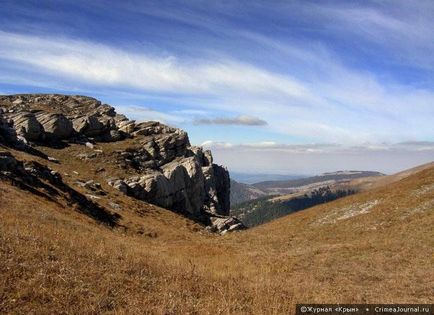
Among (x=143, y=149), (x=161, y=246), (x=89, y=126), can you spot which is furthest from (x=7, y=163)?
(x=89, y=126)

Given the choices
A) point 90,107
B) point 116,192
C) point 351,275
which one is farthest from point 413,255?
point 90,107

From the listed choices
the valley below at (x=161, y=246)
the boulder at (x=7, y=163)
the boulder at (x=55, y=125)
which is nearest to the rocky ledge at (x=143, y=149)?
the boulder at (x=55, y=125)

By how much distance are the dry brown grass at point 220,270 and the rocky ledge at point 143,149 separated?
37.9 m

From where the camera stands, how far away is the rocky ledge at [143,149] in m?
70.7

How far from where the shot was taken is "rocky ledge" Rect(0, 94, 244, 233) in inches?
2783

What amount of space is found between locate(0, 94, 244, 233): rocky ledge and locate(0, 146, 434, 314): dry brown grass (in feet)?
124

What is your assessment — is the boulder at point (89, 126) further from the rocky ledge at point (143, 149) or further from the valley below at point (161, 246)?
the valley below at point (161, 246)

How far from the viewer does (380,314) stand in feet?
42.5

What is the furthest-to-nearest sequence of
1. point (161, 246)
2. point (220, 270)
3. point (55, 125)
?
point (55, 125) → point (161, 246) → point (220, 270)

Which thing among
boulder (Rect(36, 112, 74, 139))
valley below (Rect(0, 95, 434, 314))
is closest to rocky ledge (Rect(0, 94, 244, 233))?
boulder (Rect(36, 112, 74, 139))

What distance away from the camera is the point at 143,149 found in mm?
86312

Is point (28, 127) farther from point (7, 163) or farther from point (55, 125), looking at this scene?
point (7, 163)

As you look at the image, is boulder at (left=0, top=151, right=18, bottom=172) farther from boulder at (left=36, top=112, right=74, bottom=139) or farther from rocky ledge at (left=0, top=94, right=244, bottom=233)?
boulder at (left=36, top=112, right=74, bottom=139)

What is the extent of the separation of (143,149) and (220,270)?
7014 centimetres
